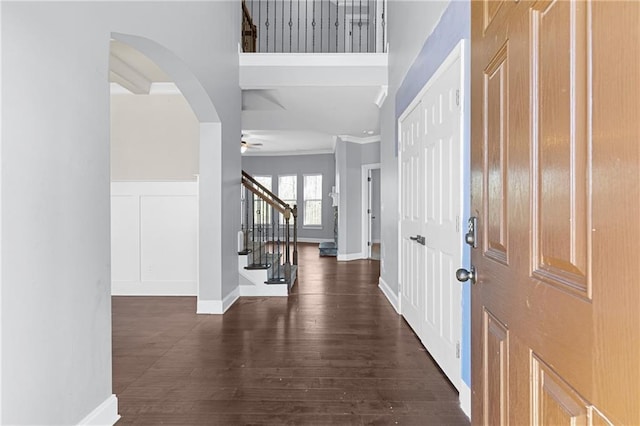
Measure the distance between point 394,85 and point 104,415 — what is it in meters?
3.96

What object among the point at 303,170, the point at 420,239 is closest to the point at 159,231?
the point at 420,239

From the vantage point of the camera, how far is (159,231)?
16.0 ft

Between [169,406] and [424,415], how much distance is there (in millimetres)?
1420

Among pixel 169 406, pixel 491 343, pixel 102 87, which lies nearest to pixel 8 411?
pixel 169 406

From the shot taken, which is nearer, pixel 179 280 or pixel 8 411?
pixel 8 411

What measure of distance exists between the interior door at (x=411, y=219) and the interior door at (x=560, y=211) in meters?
2.01

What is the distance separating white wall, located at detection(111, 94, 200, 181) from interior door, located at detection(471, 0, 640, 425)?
4.23 meters

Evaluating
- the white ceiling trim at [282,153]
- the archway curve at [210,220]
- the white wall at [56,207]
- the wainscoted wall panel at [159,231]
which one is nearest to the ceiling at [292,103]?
the archway curve at [210,220]

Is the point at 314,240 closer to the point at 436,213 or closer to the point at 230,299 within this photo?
the point at 230,299

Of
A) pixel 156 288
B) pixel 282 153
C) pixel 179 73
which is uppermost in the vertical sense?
pixel 282 153

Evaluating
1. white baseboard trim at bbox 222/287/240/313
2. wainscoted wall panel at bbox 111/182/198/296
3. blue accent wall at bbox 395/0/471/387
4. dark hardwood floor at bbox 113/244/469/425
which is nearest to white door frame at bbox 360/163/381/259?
dark hardwood floor at bbox 113/244/469/425

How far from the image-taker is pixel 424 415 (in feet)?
6.88

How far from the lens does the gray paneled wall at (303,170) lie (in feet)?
37.9

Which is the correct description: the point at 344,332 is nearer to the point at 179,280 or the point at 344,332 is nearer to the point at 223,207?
the point at 223,207
